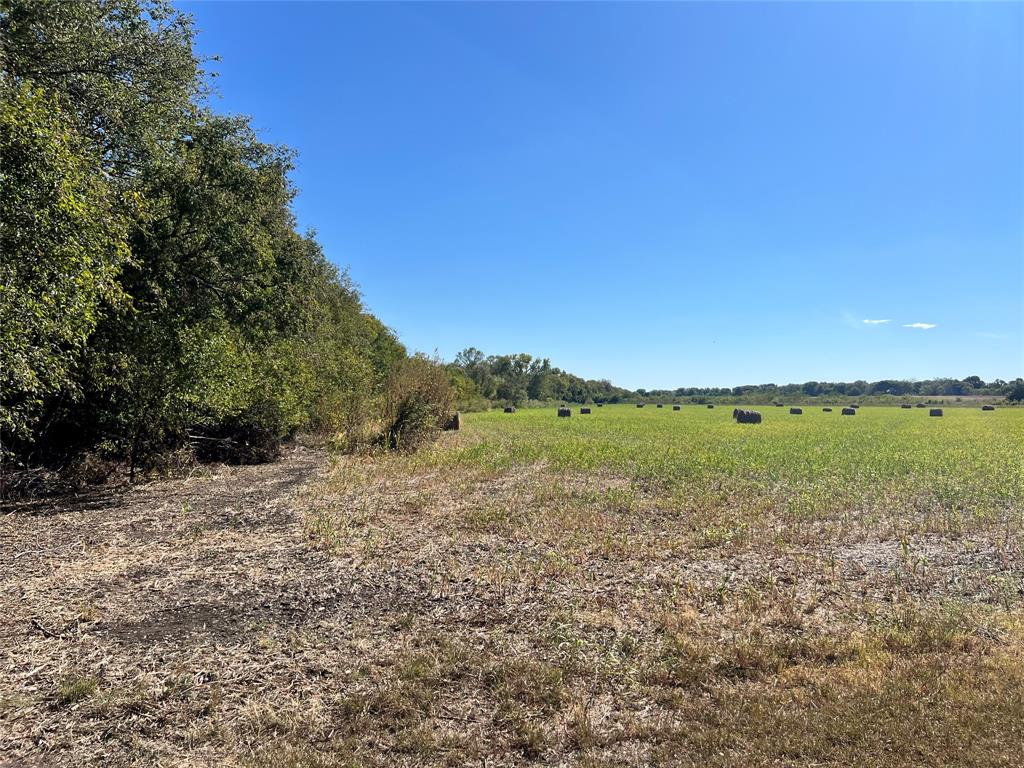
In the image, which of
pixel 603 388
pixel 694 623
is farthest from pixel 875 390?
pixel 694 623

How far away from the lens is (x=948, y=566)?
7023mm

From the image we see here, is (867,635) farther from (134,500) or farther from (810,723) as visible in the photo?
(134,500)

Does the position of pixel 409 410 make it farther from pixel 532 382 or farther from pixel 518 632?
pixel 532 382

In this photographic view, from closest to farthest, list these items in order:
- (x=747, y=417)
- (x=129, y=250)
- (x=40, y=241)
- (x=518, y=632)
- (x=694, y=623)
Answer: (x=518, y=632) → (x=694, y=623) → (x=40, y=241) → (x=129, y=250) → (x=747, y=417)

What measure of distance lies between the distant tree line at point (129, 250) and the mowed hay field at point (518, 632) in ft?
8.40

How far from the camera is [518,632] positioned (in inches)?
203

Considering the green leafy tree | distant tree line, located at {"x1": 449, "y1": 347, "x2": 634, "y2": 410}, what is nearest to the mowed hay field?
the green leafy tree

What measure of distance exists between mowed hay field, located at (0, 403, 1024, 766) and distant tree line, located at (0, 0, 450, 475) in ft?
8.40

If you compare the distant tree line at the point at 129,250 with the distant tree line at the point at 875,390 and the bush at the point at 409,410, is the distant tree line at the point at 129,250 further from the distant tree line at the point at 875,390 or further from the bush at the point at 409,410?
the distant tree line at the point at 875,390

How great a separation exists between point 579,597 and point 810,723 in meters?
2.83

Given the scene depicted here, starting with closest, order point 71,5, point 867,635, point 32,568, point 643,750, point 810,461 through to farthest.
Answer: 1. point 643,750
2. point 867,635
3. point 32,568
4. point 71,5
5. point 810,461

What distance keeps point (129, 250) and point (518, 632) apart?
915 cm

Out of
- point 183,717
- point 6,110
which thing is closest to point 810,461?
point 183,717

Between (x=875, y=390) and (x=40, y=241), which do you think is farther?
(x=875, y=390)
